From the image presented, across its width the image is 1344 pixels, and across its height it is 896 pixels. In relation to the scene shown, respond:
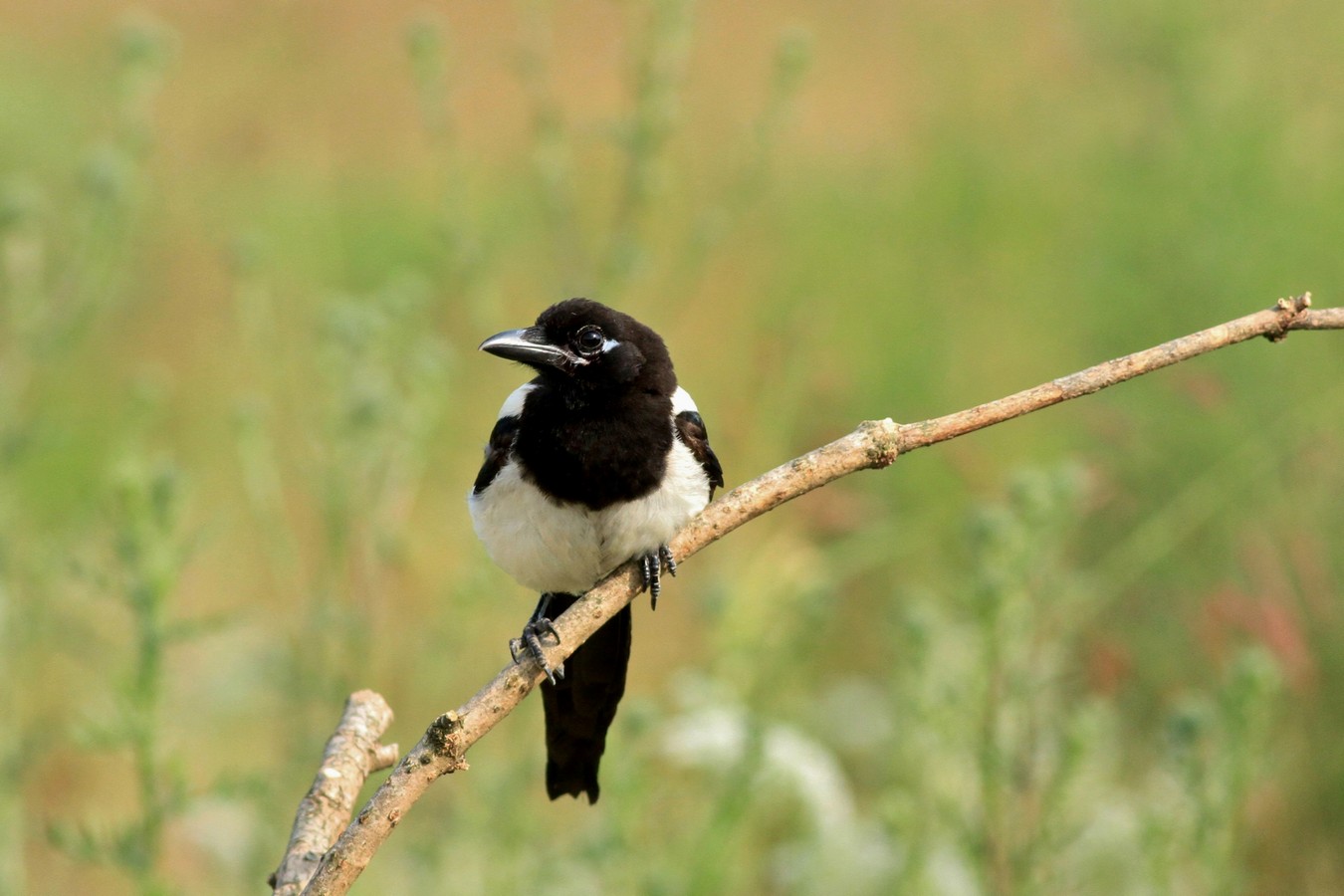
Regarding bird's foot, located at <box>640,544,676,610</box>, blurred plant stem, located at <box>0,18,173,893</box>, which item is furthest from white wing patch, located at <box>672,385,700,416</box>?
blurred plant stem, located at <box>0,18,173,893</box>

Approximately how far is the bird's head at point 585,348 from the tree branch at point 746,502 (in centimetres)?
81

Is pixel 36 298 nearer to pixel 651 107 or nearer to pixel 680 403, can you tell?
pixel 651 107

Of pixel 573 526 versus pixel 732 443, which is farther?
pixel 732 443

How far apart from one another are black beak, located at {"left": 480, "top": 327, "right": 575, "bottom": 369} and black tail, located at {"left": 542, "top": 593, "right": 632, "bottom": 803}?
53 centimetres

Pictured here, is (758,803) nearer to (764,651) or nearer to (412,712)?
(764,651)

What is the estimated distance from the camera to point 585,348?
3025mm

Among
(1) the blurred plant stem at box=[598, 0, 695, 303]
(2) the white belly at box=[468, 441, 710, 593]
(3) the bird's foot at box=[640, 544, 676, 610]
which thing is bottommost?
(3) the bird's foot at box=[640, 544, 676, 610]

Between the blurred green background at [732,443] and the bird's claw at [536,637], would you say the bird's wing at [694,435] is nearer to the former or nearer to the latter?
the bird's claw at [536,637]

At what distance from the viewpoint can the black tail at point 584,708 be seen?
8.95 ft

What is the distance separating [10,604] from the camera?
4066 millimetres

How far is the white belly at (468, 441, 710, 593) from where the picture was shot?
2857 mm

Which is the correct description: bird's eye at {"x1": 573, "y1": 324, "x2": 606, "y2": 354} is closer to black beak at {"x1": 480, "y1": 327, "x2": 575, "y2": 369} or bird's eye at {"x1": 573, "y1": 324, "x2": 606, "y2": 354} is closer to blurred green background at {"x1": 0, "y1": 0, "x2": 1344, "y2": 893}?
black beak at {"x1": 480, "y1": 327, "x2": 575, "y2": 369}

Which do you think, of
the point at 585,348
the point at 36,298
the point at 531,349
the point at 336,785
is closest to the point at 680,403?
the point at 585,348

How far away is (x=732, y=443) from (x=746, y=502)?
10.4 ft
